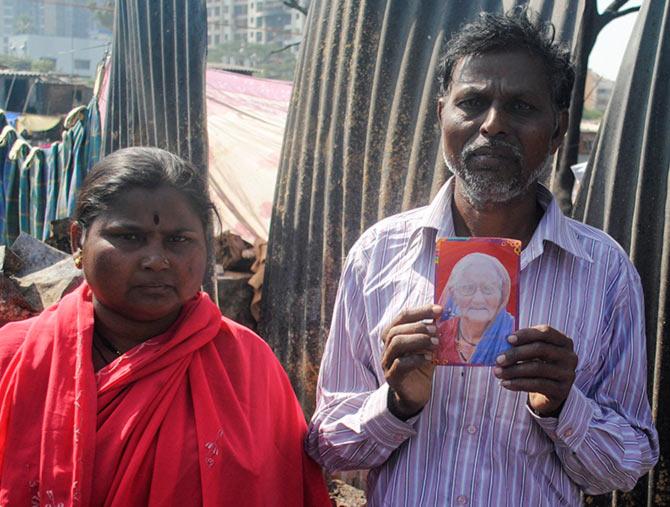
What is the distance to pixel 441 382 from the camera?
193cm

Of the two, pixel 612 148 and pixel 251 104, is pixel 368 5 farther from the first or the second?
pixel 251 104

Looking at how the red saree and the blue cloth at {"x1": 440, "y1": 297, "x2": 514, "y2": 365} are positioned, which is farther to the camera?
the red saree

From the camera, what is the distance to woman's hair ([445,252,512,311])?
175cm

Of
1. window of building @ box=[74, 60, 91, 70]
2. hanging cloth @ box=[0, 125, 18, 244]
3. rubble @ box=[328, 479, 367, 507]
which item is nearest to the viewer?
rubble @ box=[328, 479, 367, 507]

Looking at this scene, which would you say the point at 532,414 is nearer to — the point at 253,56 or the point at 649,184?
the point at 649,184

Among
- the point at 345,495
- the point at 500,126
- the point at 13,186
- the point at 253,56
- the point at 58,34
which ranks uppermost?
the point at 58,34

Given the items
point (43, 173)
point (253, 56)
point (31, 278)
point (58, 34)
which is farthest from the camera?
point (58, 34)

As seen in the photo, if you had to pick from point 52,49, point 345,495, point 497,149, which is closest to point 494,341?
point 497,149

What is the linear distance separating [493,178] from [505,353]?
454 mm

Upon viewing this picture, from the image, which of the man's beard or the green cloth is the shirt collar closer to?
the man's beard

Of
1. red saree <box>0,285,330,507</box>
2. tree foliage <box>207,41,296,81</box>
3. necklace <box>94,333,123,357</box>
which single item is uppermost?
tree foliage <box>207,41,296,81</box>

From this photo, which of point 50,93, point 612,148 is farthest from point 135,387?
point 50,93

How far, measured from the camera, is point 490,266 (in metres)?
1.75

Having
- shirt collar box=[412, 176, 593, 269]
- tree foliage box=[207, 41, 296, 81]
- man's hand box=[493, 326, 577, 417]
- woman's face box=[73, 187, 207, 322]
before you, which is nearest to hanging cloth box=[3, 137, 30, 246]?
woman's face box=[73, 187, 207, 322]
